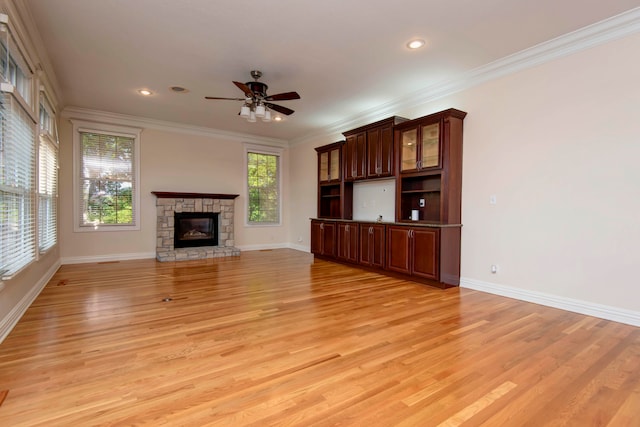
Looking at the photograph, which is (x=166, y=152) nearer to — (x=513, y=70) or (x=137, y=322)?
(x=137, y=322)

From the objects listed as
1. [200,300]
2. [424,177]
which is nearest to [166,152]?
[200,300]

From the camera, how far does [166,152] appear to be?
278 inches

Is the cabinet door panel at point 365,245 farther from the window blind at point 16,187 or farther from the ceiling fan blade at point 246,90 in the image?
the window blind at point 16,187

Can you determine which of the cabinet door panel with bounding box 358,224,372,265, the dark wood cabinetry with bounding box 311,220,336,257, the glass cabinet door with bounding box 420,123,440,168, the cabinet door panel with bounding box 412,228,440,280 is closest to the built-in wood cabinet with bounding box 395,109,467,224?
the glass cabinet door with bounding box 420,123,440,168

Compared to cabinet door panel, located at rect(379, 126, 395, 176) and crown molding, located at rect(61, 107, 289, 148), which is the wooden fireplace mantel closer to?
crown molding, located at rect(61, 107, 289, 148)

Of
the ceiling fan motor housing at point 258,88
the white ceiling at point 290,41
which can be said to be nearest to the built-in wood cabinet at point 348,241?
the white ceiling at point 290,41

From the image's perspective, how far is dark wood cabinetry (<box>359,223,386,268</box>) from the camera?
17.0 ft

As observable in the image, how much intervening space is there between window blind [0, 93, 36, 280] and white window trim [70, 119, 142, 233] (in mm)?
2933

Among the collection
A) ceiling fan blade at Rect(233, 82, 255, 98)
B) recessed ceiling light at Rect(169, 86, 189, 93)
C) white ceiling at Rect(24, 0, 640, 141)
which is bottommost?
ceiling fan blade at Rect(233, 82, 255, 98)

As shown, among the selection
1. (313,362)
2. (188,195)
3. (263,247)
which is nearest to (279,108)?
(313,362)

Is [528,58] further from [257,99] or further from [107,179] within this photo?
[107,179]

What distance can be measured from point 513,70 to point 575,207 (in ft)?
5.94

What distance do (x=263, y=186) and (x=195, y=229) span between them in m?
2.02

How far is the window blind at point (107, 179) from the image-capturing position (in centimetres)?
630
